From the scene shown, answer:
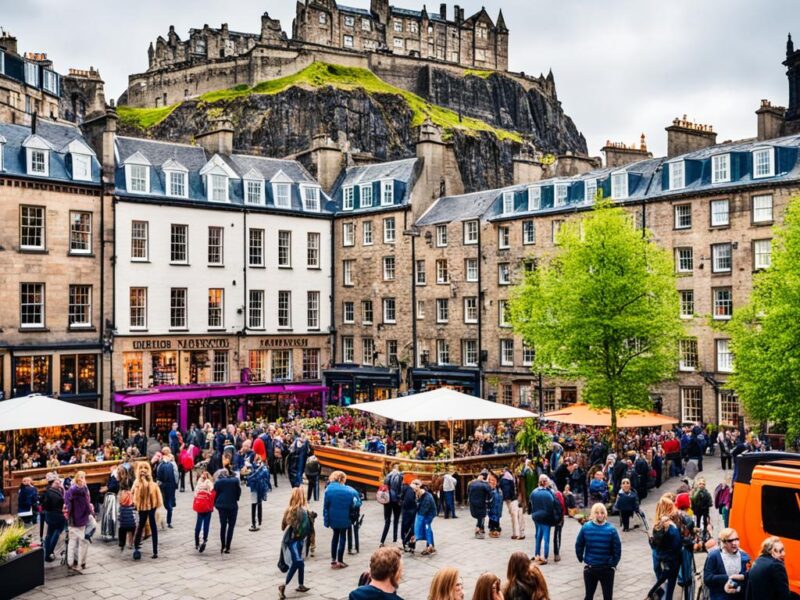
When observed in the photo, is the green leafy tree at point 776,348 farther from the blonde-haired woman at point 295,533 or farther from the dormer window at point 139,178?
the dormer window at point 139,178

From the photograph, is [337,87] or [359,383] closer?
[359,383]

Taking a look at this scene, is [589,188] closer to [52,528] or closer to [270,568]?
[270,568]

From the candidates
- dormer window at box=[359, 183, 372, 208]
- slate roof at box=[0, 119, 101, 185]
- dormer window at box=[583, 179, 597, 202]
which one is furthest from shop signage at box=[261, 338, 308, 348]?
dormer window at box=[583, 179, 597, 202]

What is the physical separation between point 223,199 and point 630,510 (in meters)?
30.7

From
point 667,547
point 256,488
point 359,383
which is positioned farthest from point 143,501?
point 359,383

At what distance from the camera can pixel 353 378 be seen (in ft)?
148

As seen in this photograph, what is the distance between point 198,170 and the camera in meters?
42.4

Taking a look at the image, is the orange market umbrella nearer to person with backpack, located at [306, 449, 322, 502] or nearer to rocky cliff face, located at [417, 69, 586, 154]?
person with backpack, located at [306, 449, 322, 502]

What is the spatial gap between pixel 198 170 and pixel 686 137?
24370mm

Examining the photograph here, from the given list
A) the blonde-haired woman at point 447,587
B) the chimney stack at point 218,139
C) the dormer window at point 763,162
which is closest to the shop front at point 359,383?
the chimney stack at point 218,139

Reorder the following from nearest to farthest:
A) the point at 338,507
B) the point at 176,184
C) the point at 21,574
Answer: the point at 21,574 < the point at 338,507 < the point at 176,184

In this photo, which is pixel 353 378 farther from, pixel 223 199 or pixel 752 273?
pixel 752 273

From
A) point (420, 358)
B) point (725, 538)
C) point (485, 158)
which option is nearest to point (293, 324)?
point (420, 358)

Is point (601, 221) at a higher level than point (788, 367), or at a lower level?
higher
